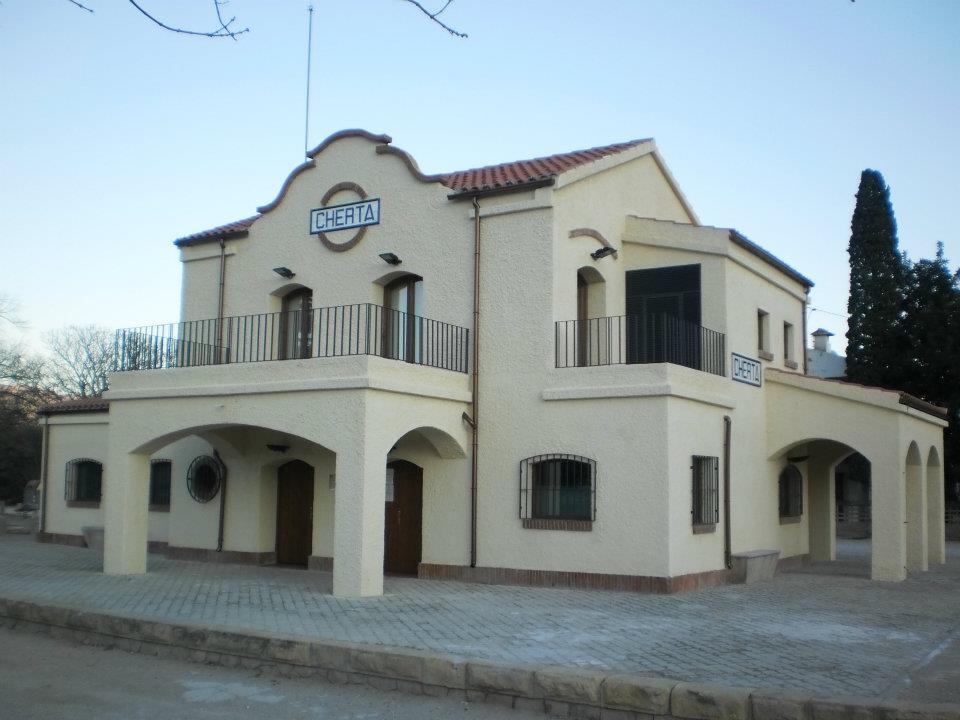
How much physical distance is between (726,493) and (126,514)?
9748 mm

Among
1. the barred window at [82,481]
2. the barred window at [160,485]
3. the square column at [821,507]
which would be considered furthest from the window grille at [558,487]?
the barred window at [82,481]

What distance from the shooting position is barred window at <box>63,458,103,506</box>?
69.8 ft

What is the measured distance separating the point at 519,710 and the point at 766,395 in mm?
11677

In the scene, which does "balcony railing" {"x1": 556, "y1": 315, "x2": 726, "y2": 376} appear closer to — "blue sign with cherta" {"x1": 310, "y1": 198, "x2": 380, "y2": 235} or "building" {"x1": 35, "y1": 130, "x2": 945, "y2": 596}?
"building" {"x1": 35, "y1": 130, "x2": 945, "y2": 596}

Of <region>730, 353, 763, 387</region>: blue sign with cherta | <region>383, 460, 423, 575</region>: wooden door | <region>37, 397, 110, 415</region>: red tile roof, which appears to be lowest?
<region>383, 460, 423, 575</region>: wooden door

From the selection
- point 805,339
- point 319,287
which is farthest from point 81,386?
point 805,339

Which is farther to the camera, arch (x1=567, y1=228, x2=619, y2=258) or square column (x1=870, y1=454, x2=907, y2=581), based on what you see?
square column (x1=870, y1=454, x2=907, y2=581)

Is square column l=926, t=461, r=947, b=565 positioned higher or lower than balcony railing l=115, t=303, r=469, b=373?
lower

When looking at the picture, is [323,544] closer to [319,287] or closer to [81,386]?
[319,287]

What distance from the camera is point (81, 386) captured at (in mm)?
48062

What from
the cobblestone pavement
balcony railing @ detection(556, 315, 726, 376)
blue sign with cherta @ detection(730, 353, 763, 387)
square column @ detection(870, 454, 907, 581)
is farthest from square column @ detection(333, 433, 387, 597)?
square column @ detection(870, 454, 907, 581)

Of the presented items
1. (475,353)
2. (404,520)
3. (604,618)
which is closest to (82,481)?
(404,520)

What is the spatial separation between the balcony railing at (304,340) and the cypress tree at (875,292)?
61.2 ft

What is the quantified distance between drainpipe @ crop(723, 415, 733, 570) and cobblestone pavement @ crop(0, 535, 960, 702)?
73 cm
